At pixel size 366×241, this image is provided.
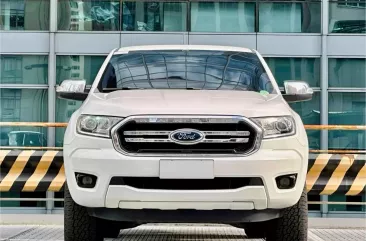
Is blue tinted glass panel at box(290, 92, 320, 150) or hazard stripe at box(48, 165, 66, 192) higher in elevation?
blue tinted glass panel at box(290, 92, 320, 150)

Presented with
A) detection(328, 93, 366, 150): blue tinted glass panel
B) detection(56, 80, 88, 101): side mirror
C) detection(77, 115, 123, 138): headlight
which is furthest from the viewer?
detection(328, 93, 366, 150): blue tinted glass panel

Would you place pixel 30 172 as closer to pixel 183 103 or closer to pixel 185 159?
pixel 183 103

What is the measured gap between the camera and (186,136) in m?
4.48

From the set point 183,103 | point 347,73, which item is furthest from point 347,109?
point 183,103

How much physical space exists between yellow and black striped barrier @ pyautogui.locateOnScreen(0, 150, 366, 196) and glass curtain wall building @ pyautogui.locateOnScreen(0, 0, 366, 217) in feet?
30.5

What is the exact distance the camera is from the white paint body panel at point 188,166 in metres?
4.38

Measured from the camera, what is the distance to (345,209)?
16.9m

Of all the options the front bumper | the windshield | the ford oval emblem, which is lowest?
the front bumper

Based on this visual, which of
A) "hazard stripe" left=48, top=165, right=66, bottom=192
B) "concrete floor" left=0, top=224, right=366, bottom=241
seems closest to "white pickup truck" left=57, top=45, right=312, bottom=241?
"concrete floor" left=0, top=224, right=366, bottom=241

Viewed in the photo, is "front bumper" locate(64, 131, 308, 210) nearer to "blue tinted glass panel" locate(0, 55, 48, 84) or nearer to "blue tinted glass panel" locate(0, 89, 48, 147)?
"blue tinted glass panel" locate(0, 89, 48, 147)

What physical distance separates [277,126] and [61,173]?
428cm

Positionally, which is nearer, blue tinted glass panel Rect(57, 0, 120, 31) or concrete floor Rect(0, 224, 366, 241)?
concrete floor Rect(0, 224, 366, 241)

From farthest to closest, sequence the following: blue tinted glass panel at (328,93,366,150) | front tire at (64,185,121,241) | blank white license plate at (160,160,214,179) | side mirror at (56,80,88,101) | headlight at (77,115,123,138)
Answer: blue tinted glass panel at (328,93,366,150) → side mirror at (56,80,88,101) → front tire at (64,185,121,241) → headlight at (77,115,123,138) → blank white license plate at (160,160,214,179)

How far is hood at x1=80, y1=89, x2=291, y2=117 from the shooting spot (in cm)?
454
